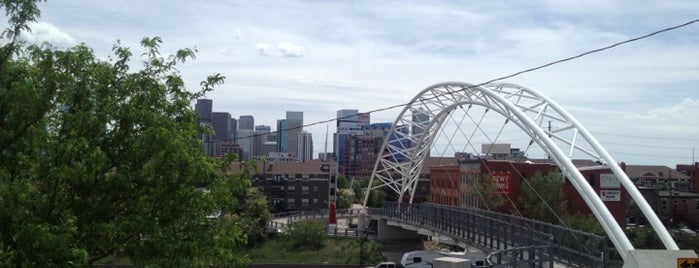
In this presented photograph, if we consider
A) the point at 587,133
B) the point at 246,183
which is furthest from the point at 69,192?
the point at 587,133

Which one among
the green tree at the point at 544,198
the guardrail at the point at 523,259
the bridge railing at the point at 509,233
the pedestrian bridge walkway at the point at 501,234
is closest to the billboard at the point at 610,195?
the green tree at the point at 544,198

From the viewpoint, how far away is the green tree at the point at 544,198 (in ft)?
171

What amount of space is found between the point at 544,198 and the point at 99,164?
47.9 meters

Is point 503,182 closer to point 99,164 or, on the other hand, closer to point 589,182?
point 589,182

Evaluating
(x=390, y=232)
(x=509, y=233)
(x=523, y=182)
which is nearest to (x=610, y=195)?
(x=523, y=182)

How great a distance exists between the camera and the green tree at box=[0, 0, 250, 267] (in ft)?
26.3

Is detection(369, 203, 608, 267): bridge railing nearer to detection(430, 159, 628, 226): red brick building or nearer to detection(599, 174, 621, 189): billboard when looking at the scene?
detection(430, 159, 628, 226): red brick building

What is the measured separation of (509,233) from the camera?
87.4ft

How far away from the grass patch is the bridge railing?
4.16m

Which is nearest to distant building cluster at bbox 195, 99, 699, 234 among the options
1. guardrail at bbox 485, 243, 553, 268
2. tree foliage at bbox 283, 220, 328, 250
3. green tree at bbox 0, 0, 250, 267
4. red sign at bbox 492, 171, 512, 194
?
red sign at bbox 492, 171, 512, 194

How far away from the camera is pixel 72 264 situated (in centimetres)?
767

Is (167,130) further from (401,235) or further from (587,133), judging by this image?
(401,235)

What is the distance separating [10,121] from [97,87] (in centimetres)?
120

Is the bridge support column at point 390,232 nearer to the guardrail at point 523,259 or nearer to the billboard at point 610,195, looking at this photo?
the billboard at point 610,195
